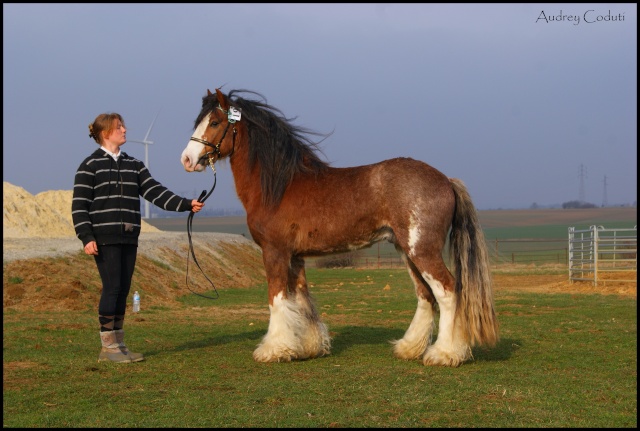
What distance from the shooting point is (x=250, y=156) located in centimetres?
773

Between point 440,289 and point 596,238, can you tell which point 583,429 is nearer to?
point 440,289

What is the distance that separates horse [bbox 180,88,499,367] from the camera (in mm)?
7000

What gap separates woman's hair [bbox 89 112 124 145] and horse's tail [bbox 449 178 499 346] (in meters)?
3.64

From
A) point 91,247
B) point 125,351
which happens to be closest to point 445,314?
point 125,351

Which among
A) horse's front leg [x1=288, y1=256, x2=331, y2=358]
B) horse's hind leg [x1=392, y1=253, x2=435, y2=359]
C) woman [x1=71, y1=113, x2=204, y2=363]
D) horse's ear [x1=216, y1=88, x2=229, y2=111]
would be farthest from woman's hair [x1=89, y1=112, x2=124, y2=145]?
horse's hind leg [x1=392, y1=253, x2=435, y2=359]

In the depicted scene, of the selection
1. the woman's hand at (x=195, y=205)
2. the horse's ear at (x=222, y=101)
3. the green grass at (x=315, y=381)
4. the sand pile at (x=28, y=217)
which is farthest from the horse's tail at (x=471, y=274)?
the sand pile at (x=28, y=217)

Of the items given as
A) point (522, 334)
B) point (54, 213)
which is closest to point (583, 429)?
point (522, 334)

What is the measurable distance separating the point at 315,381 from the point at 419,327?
1.70m

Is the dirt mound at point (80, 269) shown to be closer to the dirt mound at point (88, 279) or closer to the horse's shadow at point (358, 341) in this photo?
the dirt mound at point (88, 279)

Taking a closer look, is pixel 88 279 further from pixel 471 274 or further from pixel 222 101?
pixel 471 274

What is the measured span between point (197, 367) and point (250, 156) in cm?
235

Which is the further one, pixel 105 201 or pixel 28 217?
pixel 28 217

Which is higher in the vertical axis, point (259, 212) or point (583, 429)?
point (259, 212)

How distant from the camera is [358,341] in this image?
9.09 metres
